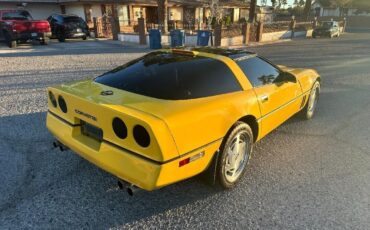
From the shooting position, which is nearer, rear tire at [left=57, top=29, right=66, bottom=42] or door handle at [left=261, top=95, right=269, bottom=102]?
door handle at [left=261, top=95, right=269, bottom=102]

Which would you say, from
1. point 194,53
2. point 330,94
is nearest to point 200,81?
point 194,53

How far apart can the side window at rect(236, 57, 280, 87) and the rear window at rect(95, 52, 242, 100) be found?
0.34m

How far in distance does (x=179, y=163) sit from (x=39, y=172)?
75.4 inches

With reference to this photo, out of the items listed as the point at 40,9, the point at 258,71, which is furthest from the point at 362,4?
the point at 258,71

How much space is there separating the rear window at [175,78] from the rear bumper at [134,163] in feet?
1.91

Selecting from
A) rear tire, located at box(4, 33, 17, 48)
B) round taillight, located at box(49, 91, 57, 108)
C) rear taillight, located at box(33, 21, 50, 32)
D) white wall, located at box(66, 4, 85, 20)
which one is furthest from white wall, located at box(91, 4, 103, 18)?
round taillight, located at box(49, 91, 57, 108)

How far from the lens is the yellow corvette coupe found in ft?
7.38

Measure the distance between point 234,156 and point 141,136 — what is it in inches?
47.9

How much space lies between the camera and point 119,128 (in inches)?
93.2

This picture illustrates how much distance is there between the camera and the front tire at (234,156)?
2.80m

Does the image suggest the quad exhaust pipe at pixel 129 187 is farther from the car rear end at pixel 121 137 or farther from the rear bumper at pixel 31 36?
the rear bumper at pixel 31 36

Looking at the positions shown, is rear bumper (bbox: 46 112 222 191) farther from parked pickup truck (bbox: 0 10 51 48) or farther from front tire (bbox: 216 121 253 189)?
parked pickup truck (bbox: 0 10 51 48)

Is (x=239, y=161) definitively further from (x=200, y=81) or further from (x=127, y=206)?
(x=127, y=206)

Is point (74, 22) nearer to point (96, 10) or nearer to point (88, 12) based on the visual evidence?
point (88, 12)
